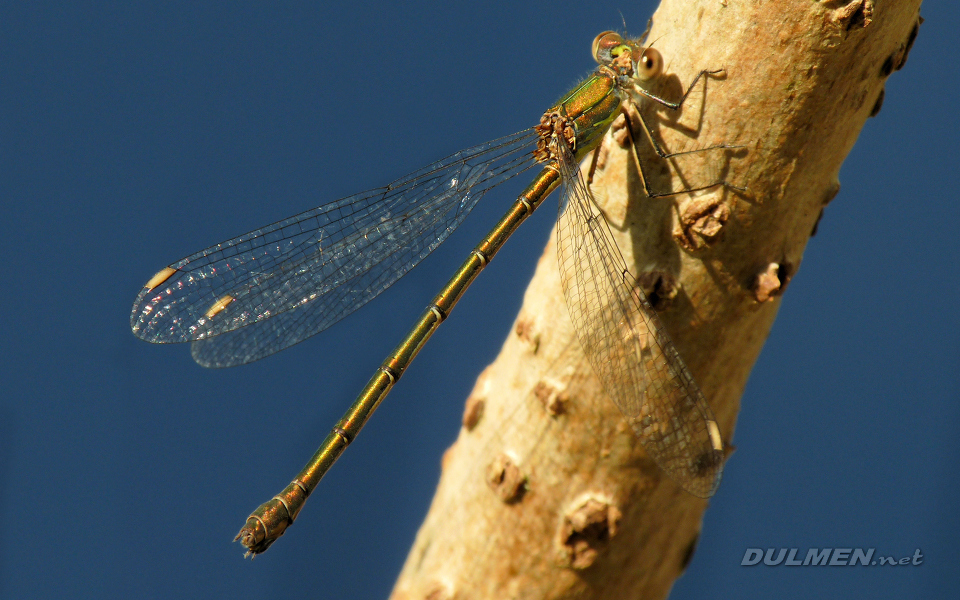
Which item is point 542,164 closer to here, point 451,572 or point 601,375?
point 601,375

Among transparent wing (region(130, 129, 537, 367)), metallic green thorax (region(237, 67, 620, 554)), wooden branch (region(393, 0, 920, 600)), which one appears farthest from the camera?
transparent wing (region(130, 129, 537, 367))

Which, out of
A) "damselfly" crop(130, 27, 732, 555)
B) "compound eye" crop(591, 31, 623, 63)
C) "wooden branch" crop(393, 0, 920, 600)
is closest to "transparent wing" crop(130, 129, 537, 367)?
"damselfly" crop(130, 27, 732, 555)

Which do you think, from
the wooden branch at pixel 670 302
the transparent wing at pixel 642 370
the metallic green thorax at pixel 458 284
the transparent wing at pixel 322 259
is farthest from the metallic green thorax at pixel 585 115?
the transparent wing at pixel 642 370

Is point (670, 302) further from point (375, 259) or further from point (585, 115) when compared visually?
point (375, 259)

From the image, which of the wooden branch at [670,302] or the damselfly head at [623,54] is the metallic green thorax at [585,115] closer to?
the damselfly head at [623,54]

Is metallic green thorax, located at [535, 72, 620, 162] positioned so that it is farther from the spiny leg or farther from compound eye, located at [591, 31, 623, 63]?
the spiny leg
